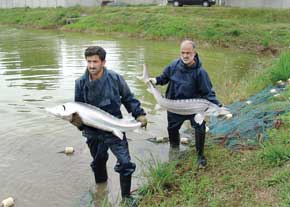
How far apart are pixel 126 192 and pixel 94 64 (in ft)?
5.53

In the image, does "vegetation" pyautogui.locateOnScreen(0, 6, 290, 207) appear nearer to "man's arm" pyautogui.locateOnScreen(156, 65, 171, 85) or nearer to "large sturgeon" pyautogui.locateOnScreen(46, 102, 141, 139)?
"large sturgeon" pyautogui.locateOnScreen(46, 102, 141, 139)

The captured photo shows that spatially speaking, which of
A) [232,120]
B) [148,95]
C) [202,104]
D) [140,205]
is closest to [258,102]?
[232,120]

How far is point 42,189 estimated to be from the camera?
611cm

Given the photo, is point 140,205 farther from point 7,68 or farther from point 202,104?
point 7,68

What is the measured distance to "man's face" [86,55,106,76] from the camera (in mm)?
4863

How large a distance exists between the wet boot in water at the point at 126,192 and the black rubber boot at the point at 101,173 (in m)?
0.73

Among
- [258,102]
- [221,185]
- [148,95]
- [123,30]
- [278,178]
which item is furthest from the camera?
[123,30]

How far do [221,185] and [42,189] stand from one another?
2566 mm

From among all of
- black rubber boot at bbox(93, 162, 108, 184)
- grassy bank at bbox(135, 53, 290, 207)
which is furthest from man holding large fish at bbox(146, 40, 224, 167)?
black rubber boot at bbox(93, 162, 108, 184)

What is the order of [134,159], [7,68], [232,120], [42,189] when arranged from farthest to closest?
[7,68], [232,120], [134,159], [42,189]

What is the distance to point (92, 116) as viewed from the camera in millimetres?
4895

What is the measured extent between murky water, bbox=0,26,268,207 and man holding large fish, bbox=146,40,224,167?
0.93 metres

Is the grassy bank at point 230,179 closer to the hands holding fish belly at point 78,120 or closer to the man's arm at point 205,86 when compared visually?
the hands holding fish belly at point 78,120

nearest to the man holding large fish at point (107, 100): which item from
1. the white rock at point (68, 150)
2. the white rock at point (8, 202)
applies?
the white rock at point (8, 202)
